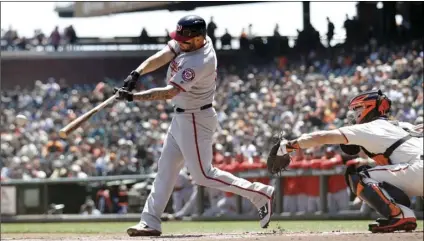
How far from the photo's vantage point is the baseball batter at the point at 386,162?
6.64 meters

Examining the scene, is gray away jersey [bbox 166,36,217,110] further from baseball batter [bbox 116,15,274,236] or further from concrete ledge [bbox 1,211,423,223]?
concrete ledge [bbox 1,211,423,223]

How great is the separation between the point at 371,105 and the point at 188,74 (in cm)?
140

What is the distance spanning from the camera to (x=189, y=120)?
292 inches

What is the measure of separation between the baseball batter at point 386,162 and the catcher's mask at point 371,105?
0.20 feet

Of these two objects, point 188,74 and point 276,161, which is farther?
point 276,161

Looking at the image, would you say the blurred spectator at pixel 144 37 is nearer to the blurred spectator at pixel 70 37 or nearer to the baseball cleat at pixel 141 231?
the blurred spectator at pixel 70 37

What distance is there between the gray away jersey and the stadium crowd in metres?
6.78

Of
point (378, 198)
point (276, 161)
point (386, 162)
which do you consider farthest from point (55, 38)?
point (378, 198)

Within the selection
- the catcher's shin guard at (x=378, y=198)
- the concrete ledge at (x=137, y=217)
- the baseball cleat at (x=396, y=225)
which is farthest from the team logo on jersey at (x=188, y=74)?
the concrete ledge at (x=137, y=217)

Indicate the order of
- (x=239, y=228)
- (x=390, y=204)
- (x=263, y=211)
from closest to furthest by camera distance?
(x=390, y=204) < (x=263, y=211) < (x=239, y=228)

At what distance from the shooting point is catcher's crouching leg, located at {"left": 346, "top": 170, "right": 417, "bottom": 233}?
6.75m

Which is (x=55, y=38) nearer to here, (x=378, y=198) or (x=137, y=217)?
(x=137, y=217)

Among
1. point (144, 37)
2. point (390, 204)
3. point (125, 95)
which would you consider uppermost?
point (144, 37)

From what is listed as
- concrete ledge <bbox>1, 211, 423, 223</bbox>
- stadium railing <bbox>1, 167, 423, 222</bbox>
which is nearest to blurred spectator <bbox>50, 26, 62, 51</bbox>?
stadium railing <bbox>1, 167, 423, 222</bbox>
